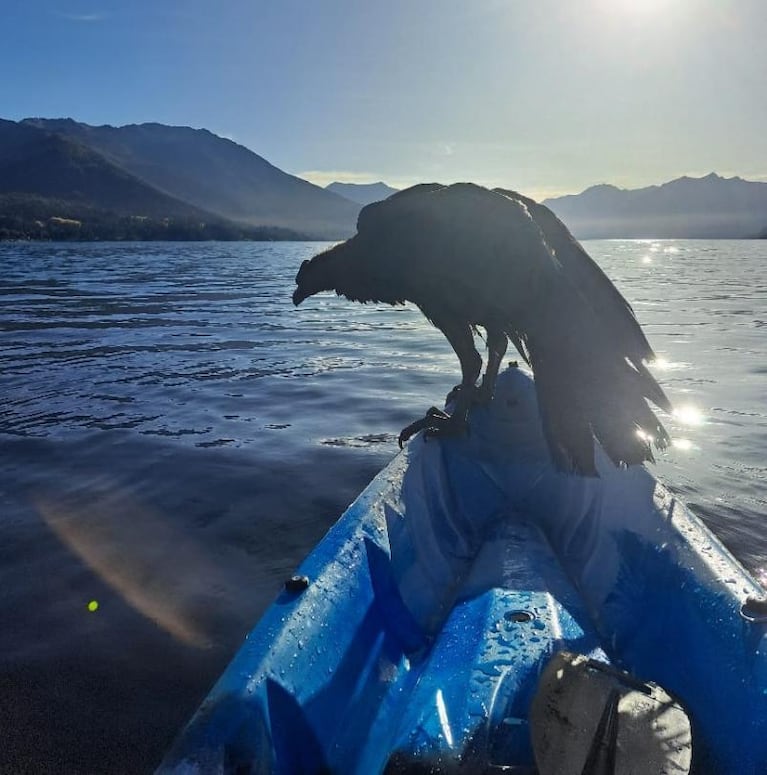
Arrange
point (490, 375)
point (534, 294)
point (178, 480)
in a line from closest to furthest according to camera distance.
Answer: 1. point (534, 294)
2. point (490, 375)
3. point (178, 480)

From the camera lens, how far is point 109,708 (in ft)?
12.0

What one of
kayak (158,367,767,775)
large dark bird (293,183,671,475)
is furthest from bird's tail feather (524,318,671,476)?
kayak (158,367,767,775)

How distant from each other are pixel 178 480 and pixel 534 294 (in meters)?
4.56

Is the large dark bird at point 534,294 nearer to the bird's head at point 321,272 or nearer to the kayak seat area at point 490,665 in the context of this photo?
the bird's head at point 321,272

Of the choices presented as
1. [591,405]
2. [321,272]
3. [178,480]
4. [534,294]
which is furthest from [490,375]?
[178,480]

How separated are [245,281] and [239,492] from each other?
29.6 meters

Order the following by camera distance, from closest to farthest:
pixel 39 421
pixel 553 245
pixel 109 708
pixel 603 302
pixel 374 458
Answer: pixel 109 708 < pixel 603 302 < pixel 553 245 < pixel 374 458 < pixel 39 421

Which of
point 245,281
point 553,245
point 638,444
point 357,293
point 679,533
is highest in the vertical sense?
point 553,245

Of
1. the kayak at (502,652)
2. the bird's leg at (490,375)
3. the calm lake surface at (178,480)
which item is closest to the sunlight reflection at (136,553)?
the calm lake surface at (178,480)

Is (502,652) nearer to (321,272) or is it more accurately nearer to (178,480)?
(321,272)

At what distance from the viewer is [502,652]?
308cm

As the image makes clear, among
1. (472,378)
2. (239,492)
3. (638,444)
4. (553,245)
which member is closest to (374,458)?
(239,492)

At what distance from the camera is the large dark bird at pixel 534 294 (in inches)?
149

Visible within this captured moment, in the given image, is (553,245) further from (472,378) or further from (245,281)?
(245,281)
